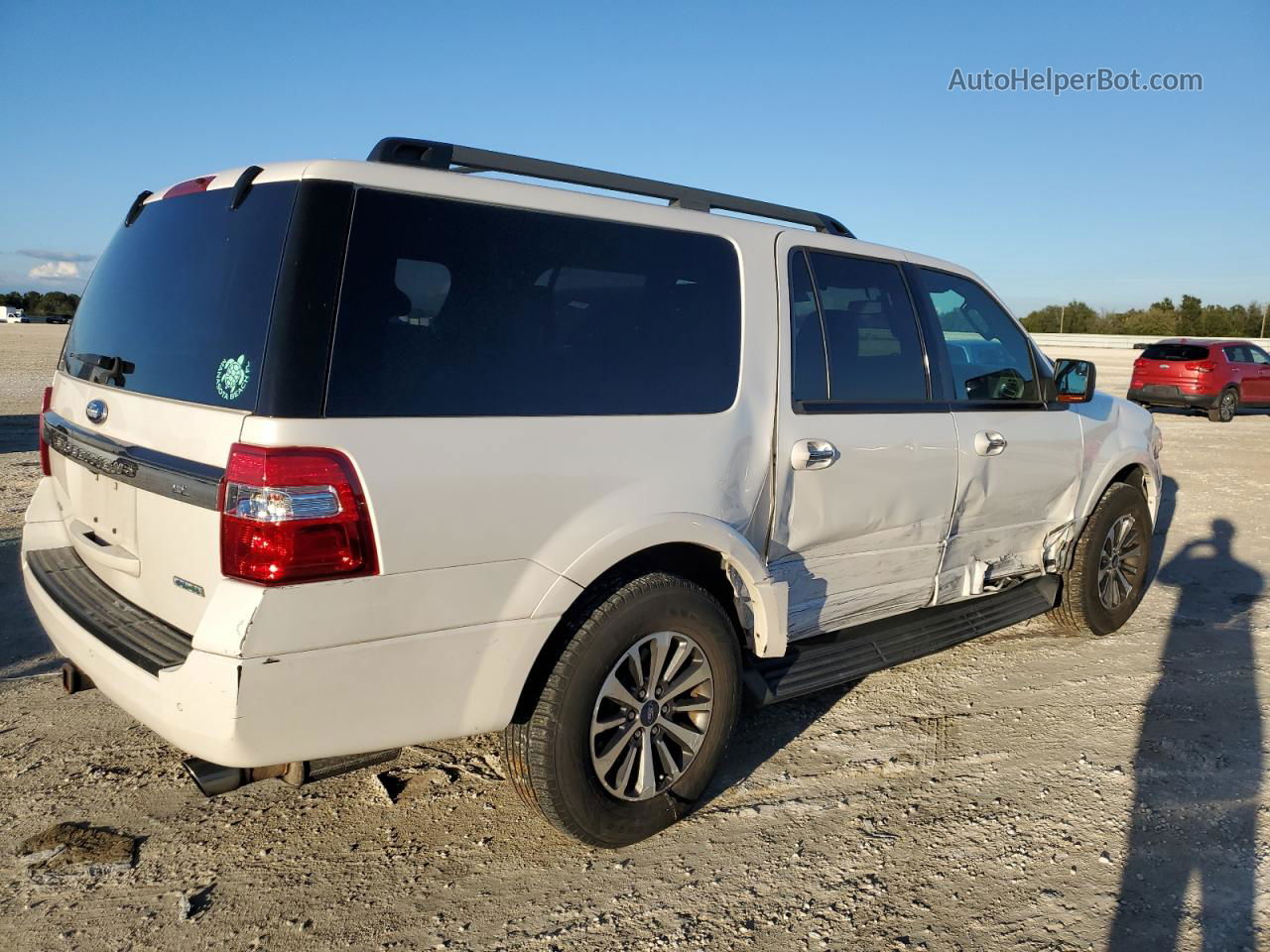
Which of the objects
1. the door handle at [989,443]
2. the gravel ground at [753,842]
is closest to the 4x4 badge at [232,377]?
the gravel ground at [753,842]

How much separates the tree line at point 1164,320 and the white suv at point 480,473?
64.0 metres

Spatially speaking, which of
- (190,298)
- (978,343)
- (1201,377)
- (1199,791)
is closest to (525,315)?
(190,298)

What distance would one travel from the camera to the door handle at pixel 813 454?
3447 mm

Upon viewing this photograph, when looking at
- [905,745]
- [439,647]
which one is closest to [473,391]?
[439,647]

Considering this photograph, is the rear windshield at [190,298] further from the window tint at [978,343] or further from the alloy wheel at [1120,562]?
the alloy wheel at [1120,562]

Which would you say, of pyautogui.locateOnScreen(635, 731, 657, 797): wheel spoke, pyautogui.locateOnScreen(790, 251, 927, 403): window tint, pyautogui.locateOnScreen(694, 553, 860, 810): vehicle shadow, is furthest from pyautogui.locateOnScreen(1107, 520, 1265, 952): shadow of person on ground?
pyautogui.locateOnScreen(790, 251, 927, 403): window tint

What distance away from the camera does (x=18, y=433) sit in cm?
1195

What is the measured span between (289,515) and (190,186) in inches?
51.3

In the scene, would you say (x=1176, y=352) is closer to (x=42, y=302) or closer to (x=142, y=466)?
(x=142, y=466)

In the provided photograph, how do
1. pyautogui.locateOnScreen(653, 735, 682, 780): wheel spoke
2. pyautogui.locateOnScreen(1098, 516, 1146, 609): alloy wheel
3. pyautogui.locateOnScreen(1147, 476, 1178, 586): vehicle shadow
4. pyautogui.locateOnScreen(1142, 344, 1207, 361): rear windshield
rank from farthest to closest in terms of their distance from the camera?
pyautogui.locateOnScreen(1142, 344, 1207, 361): rear windshield
pyautogui.locateOnScreen(1147, 476, 1178, 586): vehicle shadow
pyautogui.locateOnScreen(1098, 516, 1146, 609): alloy wheel
pyautogui.locateOnScreen(653, 735, 682, 780): wheel spoke

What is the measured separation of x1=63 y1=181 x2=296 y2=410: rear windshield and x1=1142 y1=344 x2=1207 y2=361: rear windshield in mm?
19971

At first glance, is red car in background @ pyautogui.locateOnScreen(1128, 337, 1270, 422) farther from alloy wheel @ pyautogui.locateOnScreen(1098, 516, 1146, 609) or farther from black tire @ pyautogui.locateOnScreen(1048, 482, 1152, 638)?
black tire @ pyautogui.locateOnScreen(1048, 482, 1152, 638)

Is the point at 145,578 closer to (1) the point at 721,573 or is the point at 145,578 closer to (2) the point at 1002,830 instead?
(1) the point at 721,573

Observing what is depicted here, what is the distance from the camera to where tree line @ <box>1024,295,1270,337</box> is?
60.0 meters
